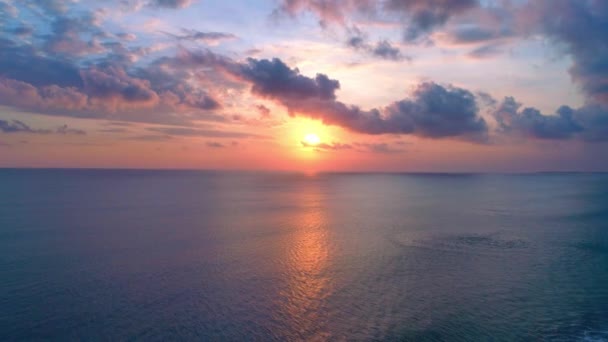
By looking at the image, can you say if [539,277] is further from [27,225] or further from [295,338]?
[27,225]

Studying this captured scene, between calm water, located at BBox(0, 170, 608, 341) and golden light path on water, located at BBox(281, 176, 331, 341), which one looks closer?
calm water, located at BBox(0, 170, 608, 341)

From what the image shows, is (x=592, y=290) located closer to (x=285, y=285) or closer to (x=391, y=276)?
(x=391, y=276)

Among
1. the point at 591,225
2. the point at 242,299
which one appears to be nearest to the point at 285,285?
the point at 242,299

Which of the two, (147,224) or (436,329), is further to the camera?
(147,224)

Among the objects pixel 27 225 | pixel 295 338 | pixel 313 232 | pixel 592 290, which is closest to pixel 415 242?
pixel 313 232

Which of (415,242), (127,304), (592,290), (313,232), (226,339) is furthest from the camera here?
(313,232)

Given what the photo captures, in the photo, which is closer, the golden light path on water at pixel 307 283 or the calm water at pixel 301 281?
the calm water at pixel 301 281

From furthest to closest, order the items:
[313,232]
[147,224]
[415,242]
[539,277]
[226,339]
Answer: [147,224] → [313,232] → [415,242] → [539,277] → [226,339]

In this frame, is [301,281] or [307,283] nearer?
[307,283]

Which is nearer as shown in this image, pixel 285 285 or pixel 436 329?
pixel 436 329
